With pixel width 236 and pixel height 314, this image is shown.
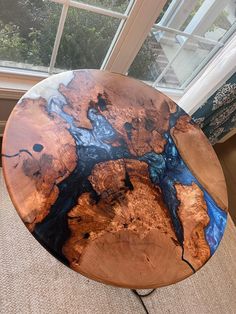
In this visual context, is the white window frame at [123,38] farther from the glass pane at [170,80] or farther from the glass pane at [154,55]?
the glass pane at [170,80]

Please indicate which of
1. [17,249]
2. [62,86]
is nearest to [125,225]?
[62,86]

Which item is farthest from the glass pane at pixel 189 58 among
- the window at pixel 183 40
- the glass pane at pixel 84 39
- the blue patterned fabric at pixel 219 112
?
the glass pane at pixel 84 39

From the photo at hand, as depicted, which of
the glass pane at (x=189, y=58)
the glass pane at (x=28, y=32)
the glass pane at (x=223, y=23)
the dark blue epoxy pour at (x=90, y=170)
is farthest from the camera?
the glass pane at (x=189, y=58)

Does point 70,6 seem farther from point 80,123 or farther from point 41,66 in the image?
point 80,123

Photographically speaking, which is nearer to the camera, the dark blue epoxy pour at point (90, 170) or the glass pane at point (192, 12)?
the dark blue epoxy pour at point (90, 170)

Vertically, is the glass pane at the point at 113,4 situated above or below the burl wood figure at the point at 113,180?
above

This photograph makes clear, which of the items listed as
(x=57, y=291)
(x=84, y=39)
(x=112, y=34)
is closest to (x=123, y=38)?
(x=112, y=34)

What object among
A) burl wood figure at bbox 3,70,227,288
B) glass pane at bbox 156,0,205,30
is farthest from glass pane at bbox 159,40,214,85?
burl wood figure at bbox 3,70,227,288

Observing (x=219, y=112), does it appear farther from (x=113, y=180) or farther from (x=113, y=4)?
(x=113, y=180)
